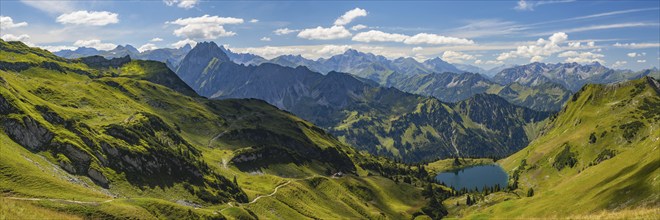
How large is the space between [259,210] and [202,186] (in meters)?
24.8

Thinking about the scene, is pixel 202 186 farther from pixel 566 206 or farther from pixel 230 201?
pixel 566 206

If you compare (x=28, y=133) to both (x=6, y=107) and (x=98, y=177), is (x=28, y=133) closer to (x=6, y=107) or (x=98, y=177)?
(x=6, y=107)

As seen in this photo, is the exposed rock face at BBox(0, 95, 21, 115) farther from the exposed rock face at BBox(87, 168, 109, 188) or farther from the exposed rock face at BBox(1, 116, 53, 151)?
the exposed rock face at BBox(87, 168, 109, 188)

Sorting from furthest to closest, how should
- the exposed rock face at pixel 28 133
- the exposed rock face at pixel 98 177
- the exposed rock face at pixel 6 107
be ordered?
the exposed rock face at pixel 6 107, the exposed rock face at pixel 98 177, the exposed rock face at pixel 28 133

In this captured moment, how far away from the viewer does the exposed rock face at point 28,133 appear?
434 ft

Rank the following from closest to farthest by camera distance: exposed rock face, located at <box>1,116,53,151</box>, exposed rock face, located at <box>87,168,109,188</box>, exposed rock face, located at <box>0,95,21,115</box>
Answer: exposed rock face, located at <box>1,116,53,151</box>
exposed rock face, located at <box>87,168,109,188</box>
exposed rock face, located at <box>0,95,21,115</box>

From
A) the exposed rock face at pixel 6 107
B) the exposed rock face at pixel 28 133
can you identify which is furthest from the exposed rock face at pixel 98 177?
the exposed rock face at pixel 6 107

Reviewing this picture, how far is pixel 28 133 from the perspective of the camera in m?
136

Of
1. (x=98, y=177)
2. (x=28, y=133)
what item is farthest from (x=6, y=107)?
(x=98, y=177)

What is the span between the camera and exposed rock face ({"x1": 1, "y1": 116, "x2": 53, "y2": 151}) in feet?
434

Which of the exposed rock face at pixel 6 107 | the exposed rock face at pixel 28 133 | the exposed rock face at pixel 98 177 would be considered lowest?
the exposed rock face at pixel 98 177

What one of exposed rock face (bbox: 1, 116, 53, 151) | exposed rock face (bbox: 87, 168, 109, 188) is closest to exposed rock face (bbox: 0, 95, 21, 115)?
exposed rock face (bbox: 1, 116, 53, 151)

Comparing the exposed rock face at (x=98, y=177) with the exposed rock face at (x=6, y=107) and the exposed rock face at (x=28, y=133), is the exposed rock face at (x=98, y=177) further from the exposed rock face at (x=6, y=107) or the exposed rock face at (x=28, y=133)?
the exposed rock face at (x=6, y=107)

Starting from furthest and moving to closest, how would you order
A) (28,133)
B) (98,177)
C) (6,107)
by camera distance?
1. (6,107)
2. (28,133)
3. (98,177)
